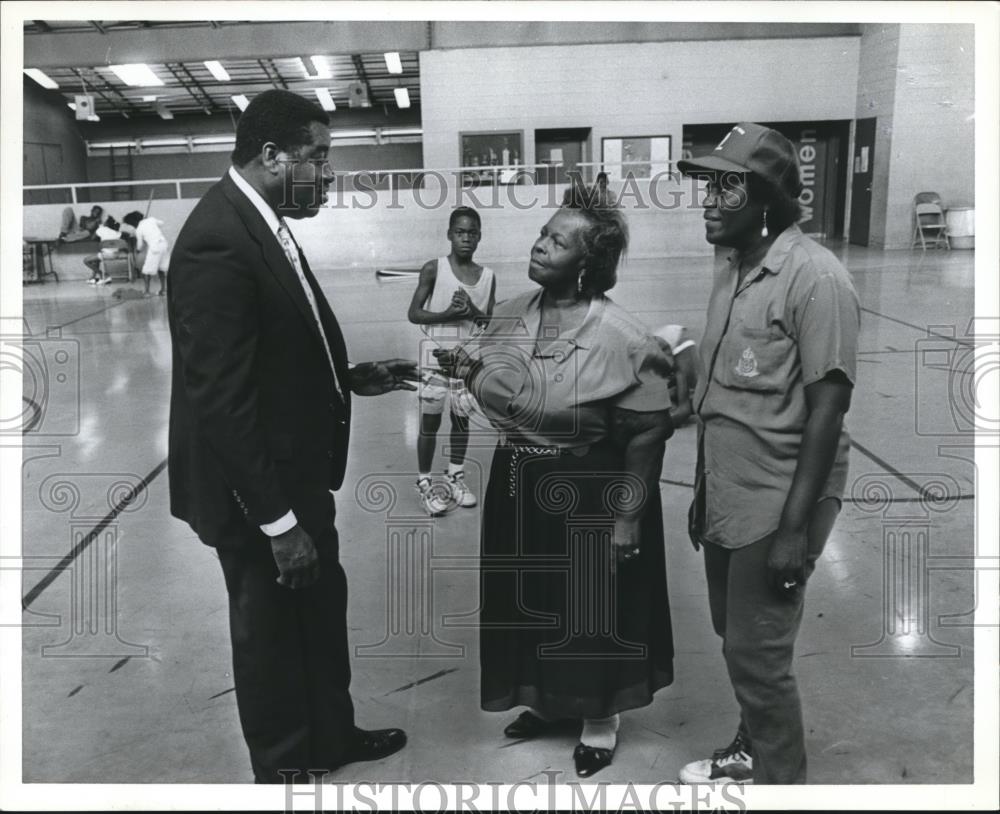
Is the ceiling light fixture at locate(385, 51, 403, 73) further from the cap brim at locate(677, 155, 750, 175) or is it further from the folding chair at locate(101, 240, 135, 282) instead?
the cap brim at locate(677, 155, 750, 175)

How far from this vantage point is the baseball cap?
78.8 inches

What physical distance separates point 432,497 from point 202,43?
16.1 metres

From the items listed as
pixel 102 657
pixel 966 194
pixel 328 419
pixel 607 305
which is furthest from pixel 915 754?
pixel 966 194

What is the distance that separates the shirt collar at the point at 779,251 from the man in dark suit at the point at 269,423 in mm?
1041

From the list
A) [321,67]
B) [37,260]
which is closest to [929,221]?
[321,67]

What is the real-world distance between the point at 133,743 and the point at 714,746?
1671 millimetres

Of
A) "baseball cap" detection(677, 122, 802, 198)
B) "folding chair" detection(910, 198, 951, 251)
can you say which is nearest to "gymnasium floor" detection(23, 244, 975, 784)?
"baseball cap" detection(677, 122, 802, 198)

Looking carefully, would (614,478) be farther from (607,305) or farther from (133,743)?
(133,743)

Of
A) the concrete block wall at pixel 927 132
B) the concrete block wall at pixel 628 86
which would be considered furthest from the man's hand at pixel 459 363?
the concrete block wall at pixel 927 132

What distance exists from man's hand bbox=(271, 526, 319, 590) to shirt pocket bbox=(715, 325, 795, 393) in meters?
1.05

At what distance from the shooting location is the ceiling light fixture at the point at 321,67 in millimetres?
18562

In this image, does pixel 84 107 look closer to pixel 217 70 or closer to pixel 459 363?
pixel 217 70

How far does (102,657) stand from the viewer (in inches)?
127

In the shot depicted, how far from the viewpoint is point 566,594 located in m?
2.46
